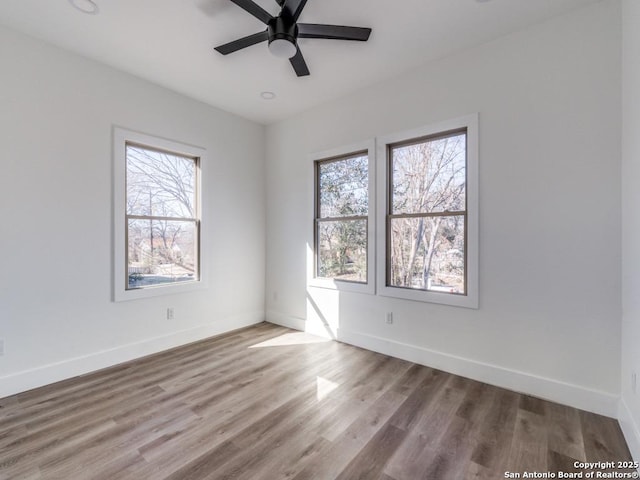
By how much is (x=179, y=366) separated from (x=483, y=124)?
3.66 metres

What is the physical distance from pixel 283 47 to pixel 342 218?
201 centimetres

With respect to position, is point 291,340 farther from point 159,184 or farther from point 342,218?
point 159,184

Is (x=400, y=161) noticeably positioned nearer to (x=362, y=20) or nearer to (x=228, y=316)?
(x=362, y=20)

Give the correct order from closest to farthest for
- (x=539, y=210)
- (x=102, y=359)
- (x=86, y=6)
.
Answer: (x=86, y=6), (x=539, y=210), (x=102, y=359)

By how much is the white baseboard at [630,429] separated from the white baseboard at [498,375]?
109 millimetres

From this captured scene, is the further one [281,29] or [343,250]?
[343,250]

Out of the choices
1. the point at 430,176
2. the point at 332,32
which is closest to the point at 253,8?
the point at 332,32

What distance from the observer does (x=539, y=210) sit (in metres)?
2.42

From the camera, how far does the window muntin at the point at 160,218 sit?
3223 mm

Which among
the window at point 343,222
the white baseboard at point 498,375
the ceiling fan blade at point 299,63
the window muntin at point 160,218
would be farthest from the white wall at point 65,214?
the white baseboard at point 498,375

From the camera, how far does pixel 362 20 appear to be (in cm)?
237

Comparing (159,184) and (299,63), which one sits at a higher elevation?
(299,63)

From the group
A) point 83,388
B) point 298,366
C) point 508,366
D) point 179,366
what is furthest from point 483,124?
point 83,388

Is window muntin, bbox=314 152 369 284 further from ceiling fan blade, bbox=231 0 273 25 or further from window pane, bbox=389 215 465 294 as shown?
ceiling fan blade, bbox=231 0 273 25
